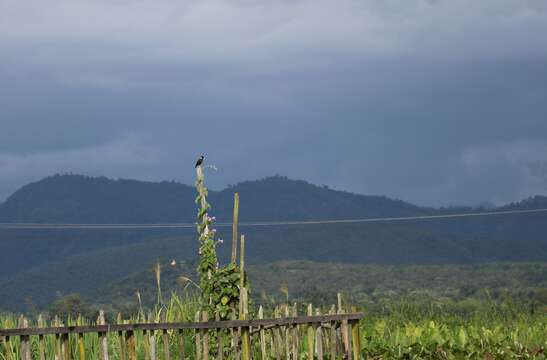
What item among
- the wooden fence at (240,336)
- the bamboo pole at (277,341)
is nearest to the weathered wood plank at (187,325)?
the wooden fence at (240,336)

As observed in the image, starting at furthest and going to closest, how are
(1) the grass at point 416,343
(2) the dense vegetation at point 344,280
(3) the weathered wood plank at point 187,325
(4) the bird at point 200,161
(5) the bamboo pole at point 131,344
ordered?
(2) the dense vegetation at point 344,280 < (4) the bird at point 200,161 < (1) the grass at point 416,343 < (5) the bamboo pole at point 131,344 < (3) the weathered wood plank at point 187,325

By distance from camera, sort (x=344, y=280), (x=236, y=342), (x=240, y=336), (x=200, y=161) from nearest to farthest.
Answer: (x=236, y=342) → (x=240, y=336) → (x=200, y=161) → (x=344, y=280)

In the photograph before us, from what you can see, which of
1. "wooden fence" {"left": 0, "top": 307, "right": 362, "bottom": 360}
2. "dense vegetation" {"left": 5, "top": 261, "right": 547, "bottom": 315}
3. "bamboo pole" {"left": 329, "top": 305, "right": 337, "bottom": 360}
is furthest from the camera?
"dense vegetation" {"left": 5, "top": 261, "right": 547, "bottom": 315}

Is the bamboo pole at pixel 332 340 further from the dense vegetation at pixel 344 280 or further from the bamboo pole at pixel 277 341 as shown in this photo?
the dense vegetation at pixel 344 280

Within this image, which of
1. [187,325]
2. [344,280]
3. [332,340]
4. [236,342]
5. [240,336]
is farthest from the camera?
[344,280]

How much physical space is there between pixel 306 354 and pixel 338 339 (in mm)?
426

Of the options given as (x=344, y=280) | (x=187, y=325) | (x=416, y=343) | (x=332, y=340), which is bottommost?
(x=416, y=343)

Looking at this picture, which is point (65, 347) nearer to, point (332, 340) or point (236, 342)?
point (236, 342)

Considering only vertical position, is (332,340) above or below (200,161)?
below

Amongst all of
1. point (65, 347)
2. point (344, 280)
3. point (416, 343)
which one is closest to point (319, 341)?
point (416, 343)

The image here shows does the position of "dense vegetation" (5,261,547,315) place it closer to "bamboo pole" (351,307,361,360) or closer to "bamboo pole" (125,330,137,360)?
"bamboo pole" (351,307,361,360)

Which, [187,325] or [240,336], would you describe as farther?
[240,336]

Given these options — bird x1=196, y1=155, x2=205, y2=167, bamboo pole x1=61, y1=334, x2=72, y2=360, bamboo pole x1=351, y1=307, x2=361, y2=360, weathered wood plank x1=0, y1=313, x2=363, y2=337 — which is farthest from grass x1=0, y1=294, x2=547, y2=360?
bird x1=196, y1=155, x2=205, y2=167

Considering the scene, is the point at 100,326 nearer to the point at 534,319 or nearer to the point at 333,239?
the point at 534,319
